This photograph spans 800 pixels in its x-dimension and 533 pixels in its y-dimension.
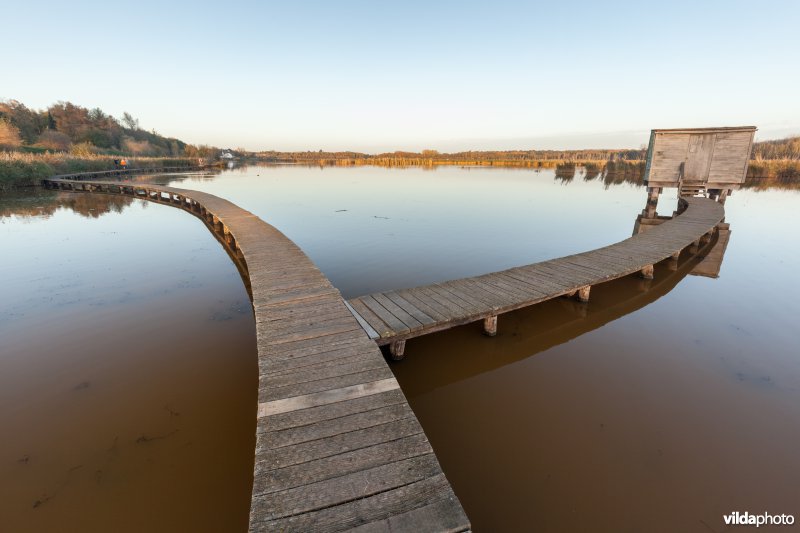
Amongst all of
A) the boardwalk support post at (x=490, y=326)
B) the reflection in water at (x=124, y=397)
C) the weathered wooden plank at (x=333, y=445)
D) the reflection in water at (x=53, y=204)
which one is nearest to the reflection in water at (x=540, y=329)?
the boardwalk support post at (x=490, y=326)

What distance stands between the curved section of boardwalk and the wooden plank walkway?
73 cm

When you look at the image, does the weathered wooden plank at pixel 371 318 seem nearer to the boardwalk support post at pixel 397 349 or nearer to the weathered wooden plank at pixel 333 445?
the boardwalk support post at pixel 397 349

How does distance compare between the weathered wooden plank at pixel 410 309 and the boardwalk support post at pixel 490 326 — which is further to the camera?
the boardwalk support post at pixel 490 326

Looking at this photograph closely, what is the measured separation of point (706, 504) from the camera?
339 cm

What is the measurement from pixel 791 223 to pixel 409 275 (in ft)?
70.1

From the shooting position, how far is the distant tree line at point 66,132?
49.9m

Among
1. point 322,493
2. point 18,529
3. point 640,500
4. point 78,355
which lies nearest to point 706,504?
point 640,500

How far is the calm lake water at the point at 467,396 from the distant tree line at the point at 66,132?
5783 centimetres

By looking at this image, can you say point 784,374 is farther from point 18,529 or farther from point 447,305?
point 18,529

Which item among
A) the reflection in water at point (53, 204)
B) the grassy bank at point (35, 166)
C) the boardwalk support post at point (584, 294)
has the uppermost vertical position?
the grassy bank at point (35, 166)

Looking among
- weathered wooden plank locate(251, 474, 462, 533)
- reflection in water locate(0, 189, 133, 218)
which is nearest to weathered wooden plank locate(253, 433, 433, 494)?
weathered wooden plank locate(251, 474, 462, 533)

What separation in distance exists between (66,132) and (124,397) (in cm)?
8886

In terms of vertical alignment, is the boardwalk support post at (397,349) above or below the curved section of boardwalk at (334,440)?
below

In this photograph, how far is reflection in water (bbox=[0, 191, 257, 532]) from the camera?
3348mm
